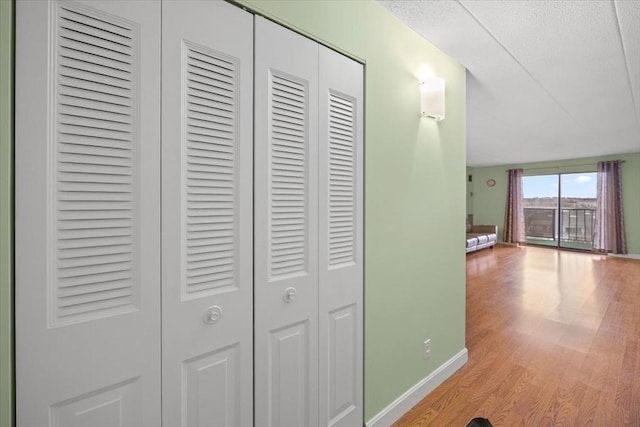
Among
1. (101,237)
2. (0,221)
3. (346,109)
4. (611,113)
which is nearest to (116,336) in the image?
(101,237)

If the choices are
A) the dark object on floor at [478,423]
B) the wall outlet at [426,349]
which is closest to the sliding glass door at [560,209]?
the wall outlet at [426,349]

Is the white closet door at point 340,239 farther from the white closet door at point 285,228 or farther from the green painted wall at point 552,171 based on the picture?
the green painted wall at point 552,171

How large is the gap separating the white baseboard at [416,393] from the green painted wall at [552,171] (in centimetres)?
752

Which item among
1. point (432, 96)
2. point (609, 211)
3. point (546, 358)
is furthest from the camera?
point (609, 211)

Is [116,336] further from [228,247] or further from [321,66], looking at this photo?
[321,66]

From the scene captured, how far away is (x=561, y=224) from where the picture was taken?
26.3ft

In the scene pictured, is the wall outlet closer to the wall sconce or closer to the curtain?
the wall sconce

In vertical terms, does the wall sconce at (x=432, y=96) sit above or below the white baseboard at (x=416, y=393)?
above

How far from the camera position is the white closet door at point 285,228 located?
117 cm

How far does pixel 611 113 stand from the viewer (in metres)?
3.71

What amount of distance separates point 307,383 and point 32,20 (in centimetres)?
153

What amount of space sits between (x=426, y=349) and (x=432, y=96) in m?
1.64

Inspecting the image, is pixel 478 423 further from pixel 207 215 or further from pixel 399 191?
pixel 399 191

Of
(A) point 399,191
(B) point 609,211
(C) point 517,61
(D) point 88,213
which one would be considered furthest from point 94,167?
(B) point 609,211
